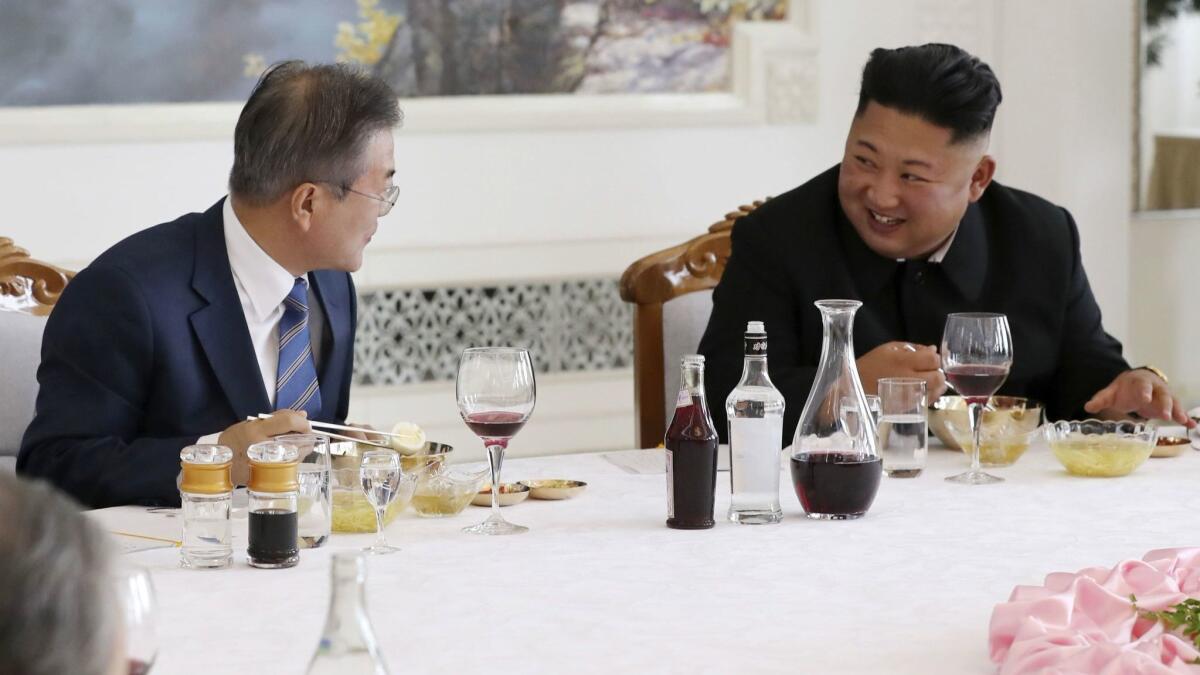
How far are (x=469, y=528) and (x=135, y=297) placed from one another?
0.69 metres

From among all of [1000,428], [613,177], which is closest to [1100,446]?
[1000,428]

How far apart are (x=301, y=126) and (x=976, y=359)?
1098mm

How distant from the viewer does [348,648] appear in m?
0.88

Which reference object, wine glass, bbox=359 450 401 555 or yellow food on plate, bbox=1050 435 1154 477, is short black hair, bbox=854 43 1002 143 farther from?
wine glass, bbox=359 450 401 555

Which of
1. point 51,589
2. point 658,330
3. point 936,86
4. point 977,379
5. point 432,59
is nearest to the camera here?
point 51,589

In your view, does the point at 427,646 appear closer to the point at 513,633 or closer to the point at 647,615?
the point at 513,633

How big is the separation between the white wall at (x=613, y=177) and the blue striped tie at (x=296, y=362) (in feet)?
6.44

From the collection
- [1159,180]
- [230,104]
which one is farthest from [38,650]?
[1159,180]

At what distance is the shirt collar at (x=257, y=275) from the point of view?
2.33 metres

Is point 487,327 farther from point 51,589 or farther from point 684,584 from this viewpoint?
point 51,589

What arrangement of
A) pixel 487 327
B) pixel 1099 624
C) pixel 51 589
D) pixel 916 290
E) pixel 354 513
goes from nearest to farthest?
1. pixel 51 589
2. pixel 1099 624
3. pixel 354 513
4. pixel 916 290
5. pixel 487 327

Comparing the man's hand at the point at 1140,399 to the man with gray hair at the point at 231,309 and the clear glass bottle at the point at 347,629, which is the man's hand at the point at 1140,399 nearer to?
the man with gray hair at the point at 231,309

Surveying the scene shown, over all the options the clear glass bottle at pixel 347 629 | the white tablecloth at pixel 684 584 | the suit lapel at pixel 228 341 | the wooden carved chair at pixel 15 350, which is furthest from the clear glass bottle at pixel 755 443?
the wooden carved chair at pixel 15 350

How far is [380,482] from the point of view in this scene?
1.72 metres
